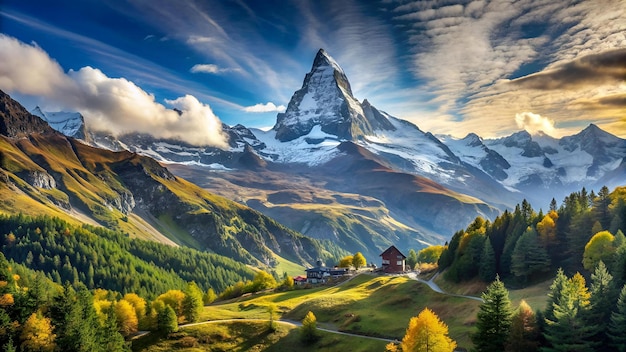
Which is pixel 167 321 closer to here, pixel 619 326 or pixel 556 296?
pixel 556 296

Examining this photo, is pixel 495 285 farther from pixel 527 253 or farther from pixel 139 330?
pixel 139 330

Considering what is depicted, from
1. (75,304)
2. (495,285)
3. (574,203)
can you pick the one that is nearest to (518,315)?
(495,285)

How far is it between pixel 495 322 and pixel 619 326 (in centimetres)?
1391

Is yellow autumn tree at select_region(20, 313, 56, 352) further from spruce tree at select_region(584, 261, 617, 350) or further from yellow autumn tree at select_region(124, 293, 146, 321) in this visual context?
spruce tree at select_region(584, 261, 617, 350)

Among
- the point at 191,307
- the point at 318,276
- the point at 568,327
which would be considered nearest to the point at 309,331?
the point at 191,307

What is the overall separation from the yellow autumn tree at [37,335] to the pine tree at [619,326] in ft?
325

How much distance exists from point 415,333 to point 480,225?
86.7 meters

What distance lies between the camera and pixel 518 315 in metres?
62.2

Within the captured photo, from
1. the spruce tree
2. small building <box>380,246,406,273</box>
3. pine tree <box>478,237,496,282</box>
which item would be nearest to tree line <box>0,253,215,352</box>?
pine tree <box>478,237,496,282</box>

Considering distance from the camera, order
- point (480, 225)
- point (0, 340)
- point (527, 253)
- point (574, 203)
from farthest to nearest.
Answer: point (480, 225) → point (574, 203) → point (527, 253) → point (0, 340)

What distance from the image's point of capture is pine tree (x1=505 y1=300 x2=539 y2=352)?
60.3 m

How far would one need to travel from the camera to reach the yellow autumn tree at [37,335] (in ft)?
320

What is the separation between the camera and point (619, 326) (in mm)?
57781

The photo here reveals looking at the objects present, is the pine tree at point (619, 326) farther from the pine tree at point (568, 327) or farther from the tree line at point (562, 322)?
the pine tree at point (568, 327)
